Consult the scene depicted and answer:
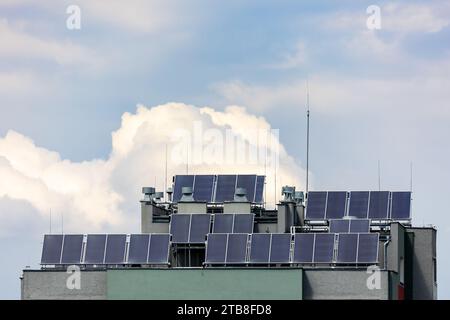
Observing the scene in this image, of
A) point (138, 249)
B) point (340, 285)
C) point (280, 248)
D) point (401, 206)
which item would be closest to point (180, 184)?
point (138, 249)

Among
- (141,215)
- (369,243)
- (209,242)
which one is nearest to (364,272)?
(369,243)

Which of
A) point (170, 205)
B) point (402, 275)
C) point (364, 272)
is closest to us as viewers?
point (364, 272)

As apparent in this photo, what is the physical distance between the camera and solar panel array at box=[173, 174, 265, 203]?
105625 mm

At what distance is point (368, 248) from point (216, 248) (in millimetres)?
12116

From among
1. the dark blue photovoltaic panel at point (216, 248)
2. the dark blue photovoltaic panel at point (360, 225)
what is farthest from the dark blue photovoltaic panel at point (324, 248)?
the dark blue photovoltaic panel at point (216, 248)

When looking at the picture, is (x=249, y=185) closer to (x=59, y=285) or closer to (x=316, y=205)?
(x=316, y=205)

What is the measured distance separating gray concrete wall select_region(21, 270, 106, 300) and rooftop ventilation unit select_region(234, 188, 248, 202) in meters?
14.6

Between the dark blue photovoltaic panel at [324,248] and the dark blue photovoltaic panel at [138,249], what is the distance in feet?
45.2

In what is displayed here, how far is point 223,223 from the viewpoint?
102 metres
